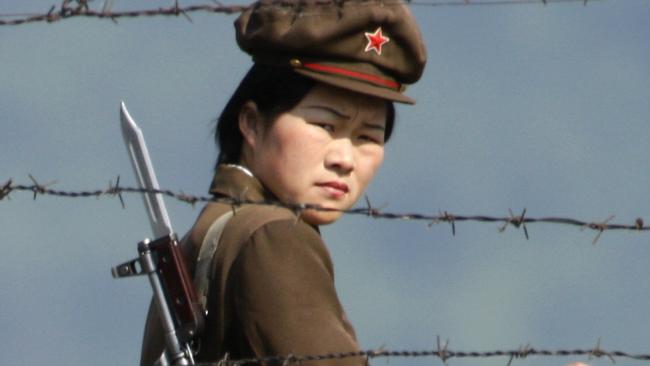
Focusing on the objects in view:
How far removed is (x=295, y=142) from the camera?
6.86 meters

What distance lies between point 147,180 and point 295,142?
0.58m

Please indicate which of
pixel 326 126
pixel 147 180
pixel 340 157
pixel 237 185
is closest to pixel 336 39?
pixel 326 126

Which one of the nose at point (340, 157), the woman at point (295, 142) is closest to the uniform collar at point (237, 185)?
the woman at point (295, 142)

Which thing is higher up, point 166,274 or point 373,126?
point 373,126

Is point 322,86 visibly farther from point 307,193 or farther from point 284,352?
point 284,352

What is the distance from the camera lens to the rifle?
21.4 feet

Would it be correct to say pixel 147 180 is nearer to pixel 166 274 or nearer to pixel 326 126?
pixel 166 274

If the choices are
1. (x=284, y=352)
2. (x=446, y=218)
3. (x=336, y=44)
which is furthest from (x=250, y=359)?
(x=336, y=44)

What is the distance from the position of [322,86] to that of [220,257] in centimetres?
83

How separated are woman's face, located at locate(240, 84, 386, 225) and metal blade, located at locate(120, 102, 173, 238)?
491mm

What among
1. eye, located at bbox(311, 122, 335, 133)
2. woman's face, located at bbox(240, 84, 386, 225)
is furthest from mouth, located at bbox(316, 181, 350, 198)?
eye, located at bbox(311, 122, 335, 133)

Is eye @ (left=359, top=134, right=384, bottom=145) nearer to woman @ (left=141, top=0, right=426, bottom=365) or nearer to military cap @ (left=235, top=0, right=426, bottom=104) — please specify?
woman @ (left=141, top=0, right=426, bottom=365)

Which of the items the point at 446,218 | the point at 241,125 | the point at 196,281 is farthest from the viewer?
the point at 241,125

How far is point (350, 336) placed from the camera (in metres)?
6.37
